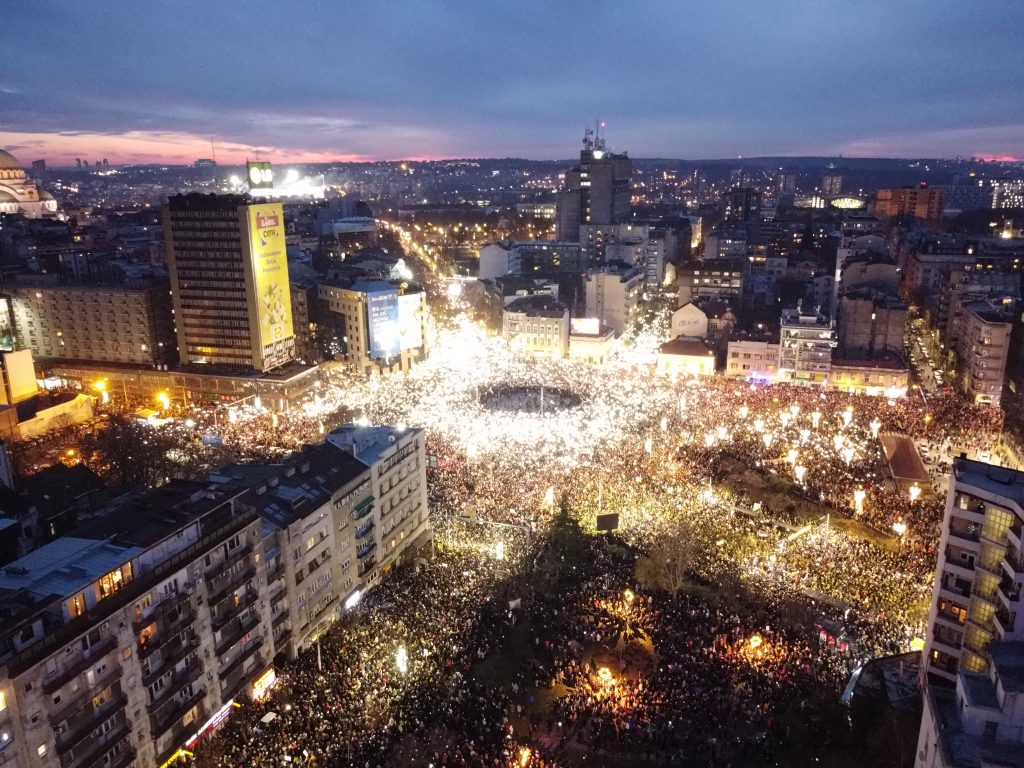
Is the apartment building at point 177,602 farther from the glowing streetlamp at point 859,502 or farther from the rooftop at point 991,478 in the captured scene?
the glowing streetlamp at point 859,502

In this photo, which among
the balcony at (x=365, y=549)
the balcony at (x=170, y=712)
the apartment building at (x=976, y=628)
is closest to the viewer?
the apartment building at (x=976, y=628)

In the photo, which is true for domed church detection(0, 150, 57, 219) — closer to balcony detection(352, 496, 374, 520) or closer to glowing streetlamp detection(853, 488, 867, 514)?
balcony detection(352, 496, 374, 520)

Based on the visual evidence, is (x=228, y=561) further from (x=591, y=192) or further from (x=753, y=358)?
(x=591, y=192)

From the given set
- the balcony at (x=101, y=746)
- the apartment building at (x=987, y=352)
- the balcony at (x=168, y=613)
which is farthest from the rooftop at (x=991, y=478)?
the apartment building at (x=987, y=352)

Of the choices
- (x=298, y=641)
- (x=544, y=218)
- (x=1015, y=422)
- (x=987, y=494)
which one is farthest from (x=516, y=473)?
(x=544, y=218)

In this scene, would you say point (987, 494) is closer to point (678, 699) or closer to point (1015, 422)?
point (678, 699)

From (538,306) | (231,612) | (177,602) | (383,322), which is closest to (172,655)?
(177,602)

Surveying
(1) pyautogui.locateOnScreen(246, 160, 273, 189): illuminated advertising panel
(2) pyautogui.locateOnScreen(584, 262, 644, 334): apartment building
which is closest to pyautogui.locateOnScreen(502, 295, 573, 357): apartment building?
(2) pyautogui.locateOnScreen(584, 262, 644, 334): apartment building
